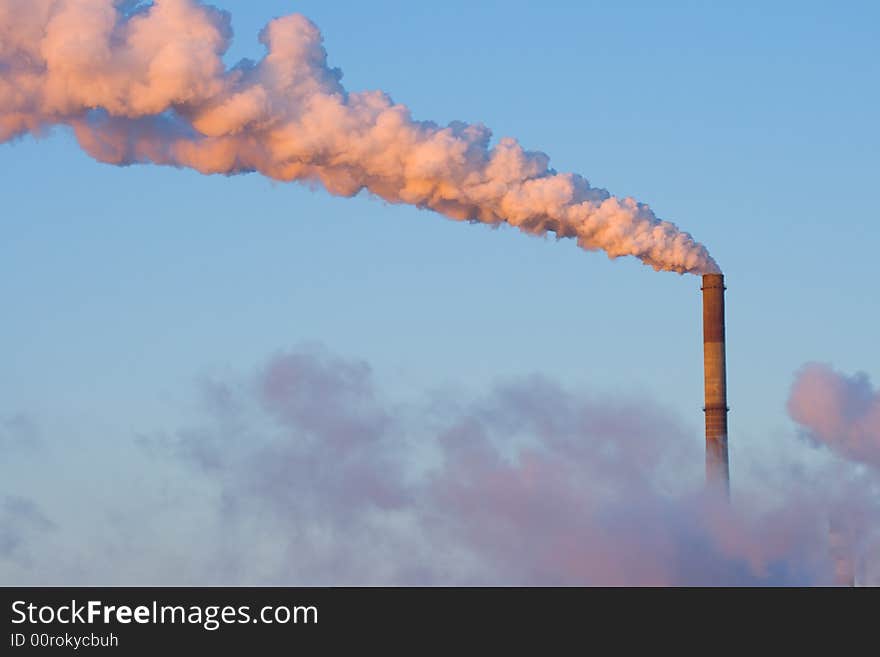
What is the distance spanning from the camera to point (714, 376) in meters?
46.1

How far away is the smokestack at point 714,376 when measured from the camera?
4612 cm

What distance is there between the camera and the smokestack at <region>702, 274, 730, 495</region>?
151 ft

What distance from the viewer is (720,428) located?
46.1m
